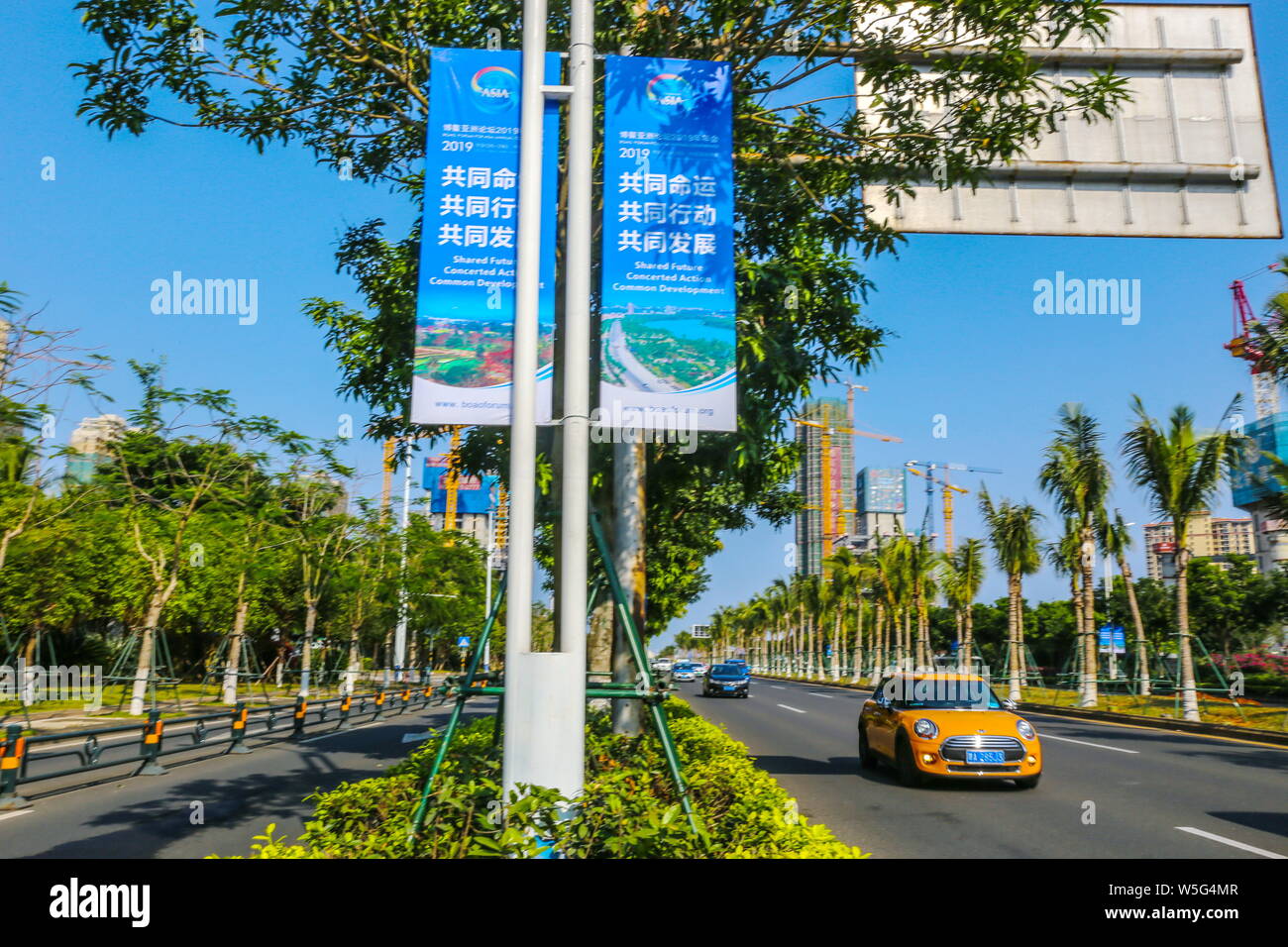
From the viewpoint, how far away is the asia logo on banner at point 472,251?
239 inches

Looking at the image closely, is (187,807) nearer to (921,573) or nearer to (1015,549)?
(1015,549)

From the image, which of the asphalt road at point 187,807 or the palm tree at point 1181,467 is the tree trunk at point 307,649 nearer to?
the asphalt road at point 187,807

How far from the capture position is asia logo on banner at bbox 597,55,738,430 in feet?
19.7

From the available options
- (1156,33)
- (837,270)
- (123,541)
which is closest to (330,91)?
(837,270)

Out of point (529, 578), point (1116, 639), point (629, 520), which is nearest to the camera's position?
point (529, 578)

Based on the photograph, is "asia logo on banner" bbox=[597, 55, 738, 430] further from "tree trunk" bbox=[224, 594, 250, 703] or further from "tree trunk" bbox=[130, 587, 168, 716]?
"tree trunk" bbox=[224, 594, 250, 703]

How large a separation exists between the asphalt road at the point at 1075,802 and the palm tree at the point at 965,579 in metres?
24.5

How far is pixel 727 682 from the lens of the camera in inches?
1647

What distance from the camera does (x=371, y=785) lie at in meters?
6.61

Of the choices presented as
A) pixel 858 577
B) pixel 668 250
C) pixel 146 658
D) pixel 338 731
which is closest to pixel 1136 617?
pixel 338 731

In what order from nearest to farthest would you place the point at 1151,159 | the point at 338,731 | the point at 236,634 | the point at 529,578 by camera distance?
the point at 529,578, the point at 1151,159, the point at 338,731, the point at 236,634

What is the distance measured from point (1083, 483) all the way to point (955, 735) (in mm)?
22861

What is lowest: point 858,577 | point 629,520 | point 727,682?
point 727,682

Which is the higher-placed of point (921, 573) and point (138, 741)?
point (921, 573)
